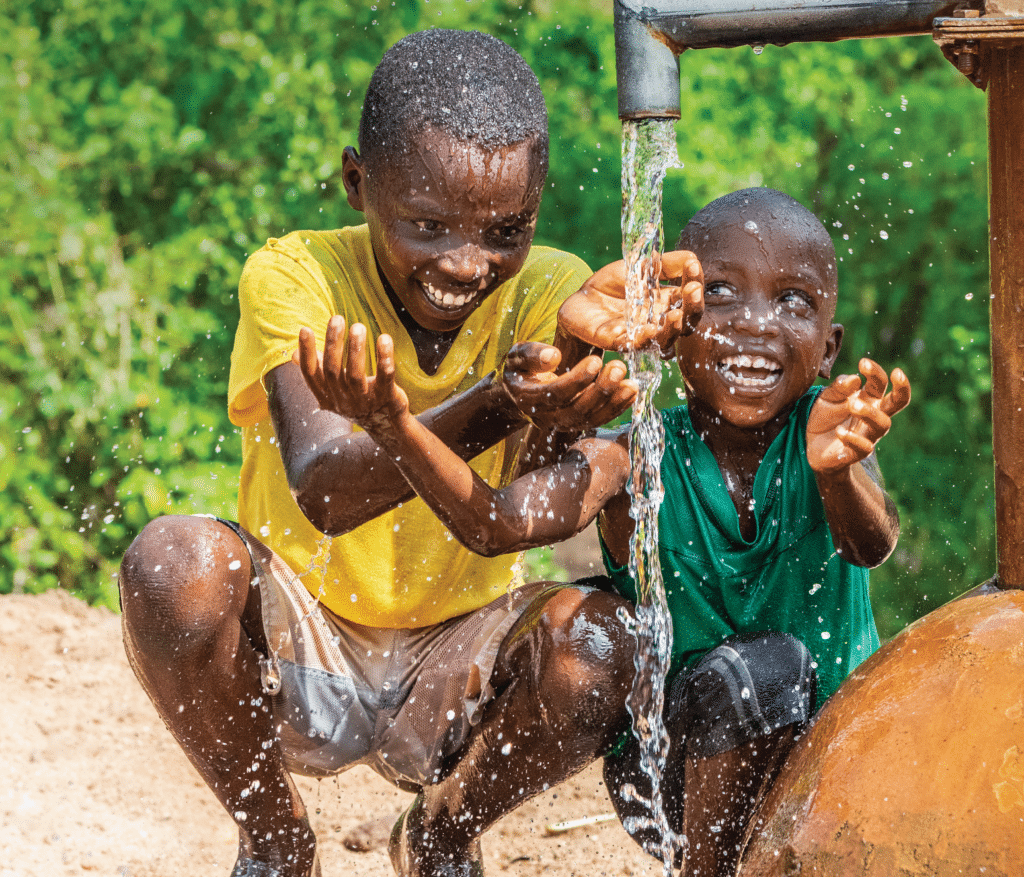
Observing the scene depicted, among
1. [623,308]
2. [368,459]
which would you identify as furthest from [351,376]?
[623,308]

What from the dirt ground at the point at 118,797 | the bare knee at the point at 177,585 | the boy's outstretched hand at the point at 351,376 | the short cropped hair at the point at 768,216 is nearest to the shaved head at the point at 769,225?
the short cropped hair at the point at 768,216

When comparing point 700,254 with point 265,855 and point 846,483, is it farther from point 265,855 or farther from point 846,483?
point 265,855

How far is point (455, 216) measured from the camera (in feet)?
7.66

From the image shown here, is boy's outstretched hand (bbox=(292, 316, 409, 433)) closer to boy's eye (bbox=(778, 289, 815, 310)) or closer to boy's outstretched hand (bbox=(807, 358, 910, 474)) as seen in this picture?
boy's outstretched hand (bbox=(807, 358, 910, 474))

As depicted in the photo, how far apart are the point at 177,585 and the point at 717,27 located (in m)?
1.26

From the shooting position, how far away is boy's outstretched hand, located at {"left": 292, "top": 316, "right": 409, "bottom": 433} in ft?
6.01

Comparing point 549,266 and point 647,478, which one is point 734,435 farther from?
point 549,266

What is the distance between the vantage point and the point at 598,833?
346cm

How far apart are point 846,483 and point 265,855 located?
1287 mm

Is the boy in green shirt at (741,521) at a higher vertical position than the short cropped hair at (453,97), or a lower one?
lower

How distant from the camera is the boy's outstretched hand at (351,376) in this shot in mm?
1832

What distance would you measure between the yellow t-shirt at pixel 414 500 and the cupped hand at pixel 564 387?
47cm

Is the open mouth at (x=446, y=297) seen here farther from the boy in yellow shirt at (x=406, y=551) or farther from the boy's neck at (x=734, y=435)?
the boy's neck at (x=734, y=435)

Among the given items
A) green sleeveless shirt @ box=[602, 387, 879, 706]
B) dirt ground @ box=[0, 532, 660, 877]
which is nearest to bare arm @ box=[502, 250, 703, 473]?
green sleeveless shirt @ box=[602, 387, 879, 706]
